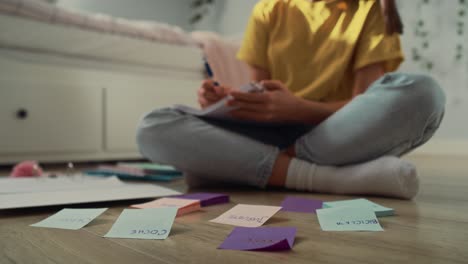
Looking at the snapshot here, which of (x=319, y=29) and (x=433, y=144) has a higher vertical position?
(x=319, y=29)

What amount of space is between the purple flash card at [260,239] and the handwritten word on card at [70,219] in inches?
8.2

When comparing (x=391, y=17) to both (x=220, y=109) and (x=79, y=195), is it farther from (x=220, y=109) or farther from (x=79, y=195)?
(x=79, y=195)

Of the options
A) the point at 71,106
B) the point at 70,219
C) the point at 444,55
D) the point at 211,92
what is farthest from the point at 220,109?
the point at 444,55

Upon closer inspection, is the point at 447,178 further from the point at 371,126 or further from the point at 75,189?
the point at 75,189

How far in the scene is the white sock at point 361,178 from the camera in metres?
0.78

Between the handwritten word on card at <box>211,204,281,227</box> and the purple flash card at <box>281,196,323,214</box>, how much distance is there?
0.17 ft

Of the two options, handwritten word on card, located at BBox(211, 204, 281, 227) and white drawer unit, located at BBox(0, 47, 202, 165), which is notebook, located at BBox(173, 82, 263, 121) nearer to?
handwritten word on card, located at BBox(211, 204, 281, 227)

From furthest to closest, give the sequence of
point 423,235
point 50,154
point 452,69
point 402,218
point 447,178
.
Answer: point 452,69 < point 50,154 < point 447,178 < point 402,218 < point 423,235

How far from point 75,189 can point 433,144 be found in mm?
1943

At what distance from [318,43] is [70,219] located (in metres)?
0.64

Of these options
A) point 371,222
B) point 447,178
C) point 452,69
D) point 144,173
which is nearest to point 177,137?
point 144,173

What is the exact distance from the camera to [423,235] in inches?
20.4

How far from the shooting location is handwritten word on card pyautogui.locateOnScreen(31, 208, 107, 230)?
56cm

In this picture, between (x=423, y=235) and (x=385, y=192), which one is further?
(x=385, y=192)
